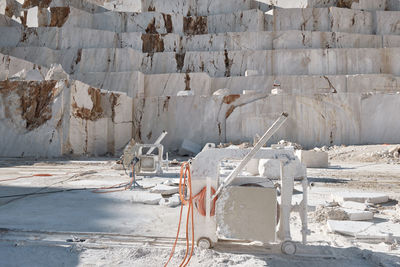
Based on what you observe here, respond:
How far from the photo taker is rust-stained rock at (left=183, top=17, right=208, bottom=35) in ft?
65.0

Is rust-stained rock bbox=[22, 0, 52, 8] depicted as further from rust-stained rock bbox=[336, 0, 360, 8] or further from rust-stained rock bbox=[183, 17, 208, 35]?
rust-stained rock bbox=[336, 0, 360, 8]

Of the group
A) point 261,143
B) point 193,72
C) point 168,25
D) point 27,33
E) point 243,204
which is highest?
Result: point 168,25

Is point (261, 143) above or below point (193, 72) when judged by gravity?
below

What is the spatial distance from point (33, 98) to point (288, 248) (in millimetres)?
11286

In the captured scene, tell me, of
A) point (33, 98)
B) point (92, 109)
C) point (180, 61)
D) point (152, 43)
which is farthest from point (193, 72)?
point (33, 98)

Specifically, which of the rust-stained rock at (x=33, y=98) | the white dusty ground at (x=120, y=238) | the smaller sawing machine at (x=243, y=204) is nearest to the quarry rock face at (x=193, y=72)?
the rust-stained rock at (x=33, y=98)

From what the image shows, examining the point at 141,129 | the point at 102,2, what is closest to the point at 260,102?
the point at 141,129

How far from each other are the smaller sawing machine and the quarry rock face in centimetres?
971

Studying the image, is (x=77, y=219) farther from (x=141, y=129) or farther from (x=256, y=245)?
(x=141, y=129)

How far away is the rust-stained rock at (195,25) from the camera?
65.0 feet

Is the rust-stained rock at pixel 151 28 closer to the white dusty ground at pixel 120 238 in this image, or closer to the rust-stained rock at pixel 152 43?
the rust-stained rock at pixel 152 43

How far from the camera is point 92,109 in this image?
1183cm

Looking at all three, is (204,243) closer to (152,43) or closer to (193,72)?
(193,72)

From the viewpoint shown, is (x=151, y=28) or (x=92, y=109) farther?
(x=151, y=28)
